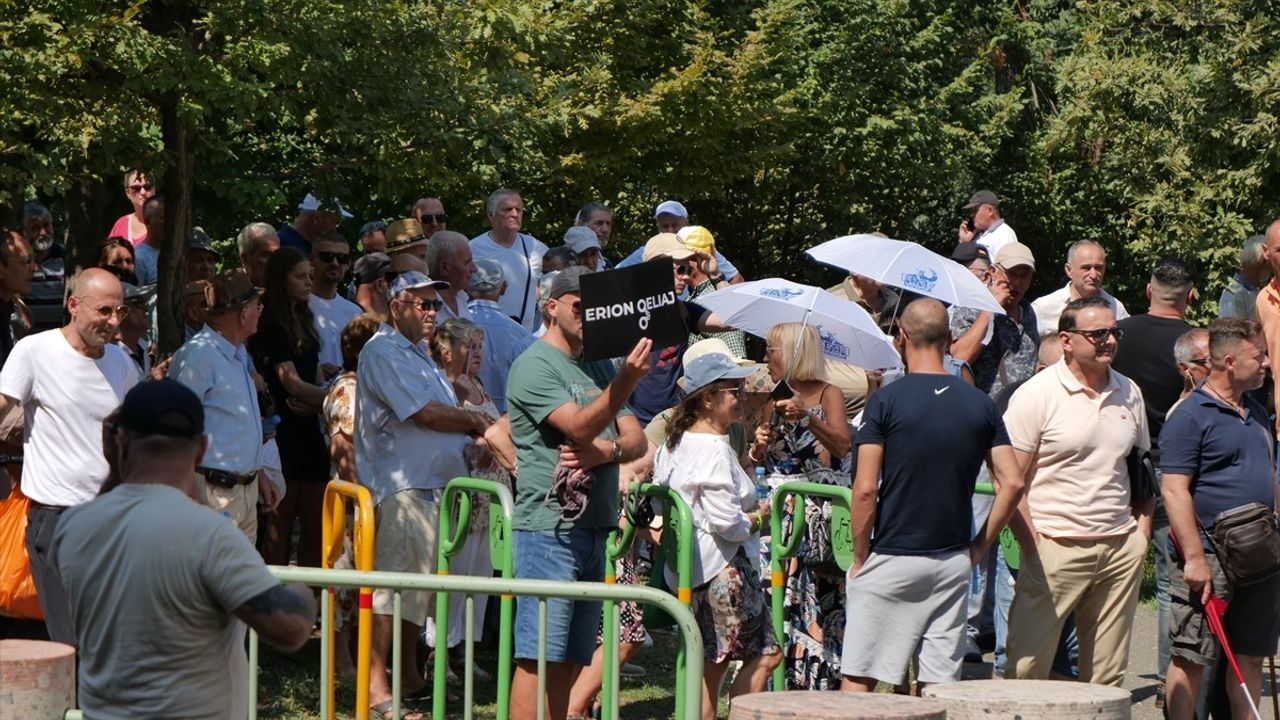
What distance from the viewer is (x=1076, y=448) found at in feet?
24.1

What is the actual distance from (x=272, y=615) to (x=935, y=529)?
3125 mm

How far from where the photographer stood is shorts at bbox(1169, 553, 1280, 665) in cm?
764

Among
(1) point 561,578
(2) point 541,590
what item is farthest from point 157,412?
(1) point 561,578

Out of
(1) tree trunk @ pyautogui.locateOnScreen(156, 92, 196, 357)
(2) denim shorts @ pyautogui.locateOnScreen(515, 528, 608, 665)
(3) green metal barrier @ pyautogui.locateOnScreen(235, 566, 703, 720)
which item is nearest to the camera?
(3) green metal barrier @ pyautogui.locateOnScreen(235, 566, 703, 720)

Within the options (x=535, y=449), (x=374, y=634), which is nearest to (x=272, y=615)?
(x=535, y=449)

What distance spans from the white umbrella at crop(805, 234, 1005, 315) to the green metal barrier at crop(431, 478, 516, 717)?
2996 mm

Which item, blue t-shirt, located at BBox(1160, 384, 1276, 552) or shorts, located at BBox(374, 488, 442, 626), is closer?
blue t-shirt, located at BBox(1160, 384, 1276, 552)

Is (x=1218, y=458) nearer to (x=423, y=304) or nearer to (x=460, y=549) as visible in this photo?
(x=460, y=549)

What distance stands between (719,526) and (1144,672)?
3.81 metres

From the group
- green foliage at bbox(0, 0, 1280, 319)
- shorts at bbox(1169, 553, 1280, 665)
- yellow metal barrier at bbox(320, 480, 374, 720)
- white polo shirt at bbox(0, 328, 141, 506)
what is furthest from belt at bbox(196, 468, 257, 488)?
shorts at bbox(1169, 553, 1280, 665)

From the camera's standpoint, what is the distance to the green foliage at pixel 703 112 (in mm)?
8320

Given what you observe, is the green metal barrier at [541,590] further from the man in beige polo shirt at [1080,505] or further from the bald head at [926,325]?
the man in beige polo shirt at [1080,505]

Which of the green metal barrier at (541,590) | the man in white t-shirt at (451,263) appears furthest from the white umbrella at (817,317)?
the green metal barrier at (541,590)

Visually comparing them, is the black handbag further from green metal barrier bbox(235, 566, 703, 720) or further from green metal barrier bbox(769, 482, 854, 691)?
green metal barrier bbox(235, 566, 703, 720)
